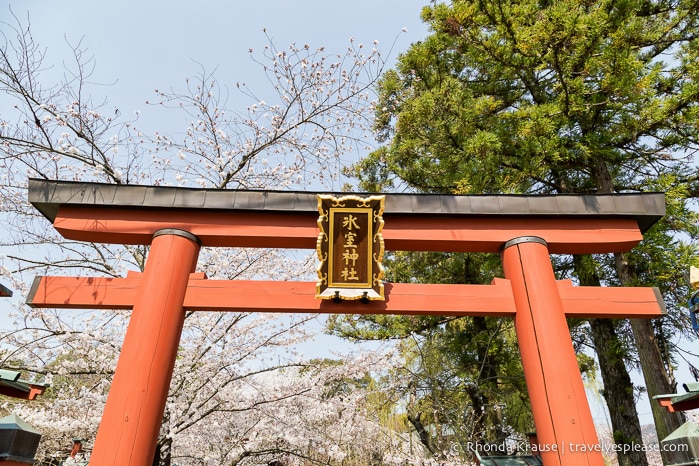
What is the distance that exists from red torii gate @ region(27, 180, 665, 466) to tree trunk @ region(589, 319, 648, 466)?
3589 millimetres

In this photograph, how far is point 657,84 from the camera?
8094mm

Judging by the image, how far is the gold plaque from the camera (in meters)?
4.36

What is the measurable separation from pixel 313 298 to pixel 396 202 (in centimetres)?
141

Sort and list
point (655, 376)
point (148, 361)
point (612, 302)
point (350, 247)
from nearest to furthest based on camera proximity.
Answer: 1. point (148, 361)
2. point (612, 302)
3. point (350, 247)
4. point (655, 376)

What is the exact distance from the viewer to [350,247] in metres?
4.53

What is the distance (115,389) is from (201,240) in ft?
5.49

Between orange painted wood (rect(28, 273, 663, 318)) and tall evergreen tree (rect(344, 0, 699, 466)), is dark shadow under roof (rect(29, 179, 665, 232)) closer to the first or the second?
orange painted wood (rect(28, 273, 663, 318))

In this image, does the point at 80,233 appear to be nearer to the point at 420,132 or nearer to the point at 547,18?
the point at 420,132

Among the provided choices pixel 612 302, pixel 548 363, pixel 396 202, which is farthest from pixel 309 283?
pixel 612 302

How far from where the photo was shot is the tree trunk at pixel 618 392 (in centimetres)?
708

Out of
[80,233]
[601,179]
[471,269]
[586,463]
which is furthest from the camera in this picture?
[471,269]

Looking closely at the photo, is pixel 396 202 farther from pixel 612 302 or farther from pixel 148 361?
pixel 148 361

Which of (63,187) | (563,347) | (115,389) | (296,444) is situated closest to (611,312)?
(563,347)

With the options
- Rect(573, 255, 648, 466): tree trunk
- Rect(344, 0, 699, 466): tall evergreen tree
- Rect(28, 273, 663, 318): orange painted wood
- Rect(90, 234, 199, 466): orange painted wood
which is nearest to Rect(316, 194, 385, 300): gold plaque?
Rect(28, 273, 663, 318): orange painted wood
